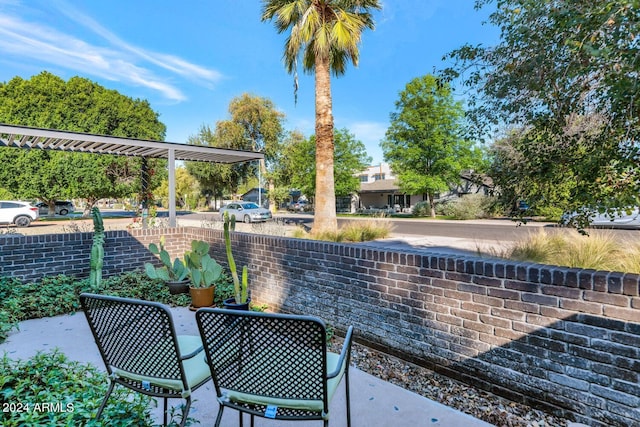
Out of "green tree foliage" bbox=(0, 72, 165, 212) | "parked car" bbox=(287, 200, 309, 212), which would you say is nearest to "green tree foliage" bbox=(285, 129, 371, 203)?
"parked car" bbox=(287, 200, 309, 212)

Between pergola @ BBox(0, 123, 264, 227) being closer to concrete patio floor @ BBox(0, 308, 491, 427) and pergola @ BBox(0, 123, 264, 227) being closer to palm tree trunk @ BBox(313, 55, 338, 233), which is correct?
palm tree trunk @ BBox(313, 55, 338, 233)

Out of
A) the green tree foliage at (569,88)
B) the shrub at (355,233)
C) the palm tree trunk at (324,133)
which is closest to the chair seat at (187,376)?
the green tree foliage at (569,88)

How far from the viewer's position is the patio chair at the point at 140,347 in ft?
5.49

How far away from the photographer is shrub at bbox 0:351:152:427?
5.23ft

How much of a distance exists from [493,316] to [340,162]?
2850 centimetres

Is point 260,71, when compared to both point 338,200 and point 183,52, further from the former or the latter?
point 338,200

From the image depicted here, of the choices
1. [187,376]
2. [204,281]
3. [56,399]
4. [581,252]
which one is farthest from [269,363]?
[581,252]

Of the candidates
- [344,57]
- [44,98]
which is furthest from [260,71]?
[44,98]

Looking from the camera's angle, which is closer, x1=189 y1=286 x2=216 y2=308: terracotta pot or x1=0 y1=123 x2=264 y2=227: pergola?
x1=189 y1=286 x2=216 y2=308: terracotta pot

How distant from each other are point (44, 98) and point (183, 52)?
1296 centimetres

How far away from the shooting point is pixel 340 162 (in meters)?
30.6

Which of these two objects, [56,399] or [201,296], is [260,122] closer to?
[201,296]

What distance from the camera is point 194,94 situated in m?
24.8

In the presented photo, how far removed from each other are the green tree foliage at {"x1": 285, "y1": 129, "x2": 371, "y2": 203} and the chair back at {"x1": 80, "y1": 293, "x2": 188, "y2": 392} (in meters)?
28.2
